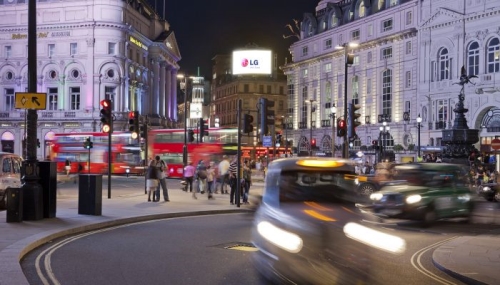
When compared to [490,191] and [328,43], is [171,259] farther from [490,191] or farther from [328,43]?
[328,43]

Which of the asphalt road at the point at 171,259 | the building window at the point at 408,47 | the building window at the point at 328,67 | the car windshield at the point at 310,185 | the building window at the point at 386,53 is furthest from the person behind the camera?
the building window at the point at 328,67

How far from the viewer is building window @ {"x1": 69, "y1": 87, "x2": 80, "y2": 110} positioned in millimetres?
77062

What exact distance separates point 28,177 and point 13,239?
3.19 meters

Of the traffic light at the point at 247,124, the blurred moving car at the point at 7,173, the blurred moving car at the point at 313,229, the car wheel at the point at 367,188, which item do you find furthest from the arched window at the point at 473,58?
the blurred moving car at the point at 313,229

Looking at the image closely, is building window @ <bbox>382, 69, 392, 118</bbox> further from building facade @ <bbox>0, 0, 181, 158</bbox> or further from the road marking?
the road marking

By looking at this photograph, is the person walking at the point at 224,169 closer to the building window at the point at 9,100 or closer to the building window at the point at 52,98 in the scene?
the building window at the point at 52,98

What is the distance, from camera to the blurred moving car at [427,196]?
1770cm

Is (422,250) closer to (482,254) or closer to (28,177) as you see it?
(482,254)

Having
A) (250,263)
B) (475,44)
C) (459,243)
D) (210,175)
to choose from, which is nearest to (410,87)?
(475,44)

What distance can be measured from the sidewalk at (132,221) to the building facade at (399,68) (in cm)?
2742

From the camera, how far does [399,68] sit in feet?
226

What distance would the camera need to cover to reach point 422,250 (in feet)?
Answer: 45.1

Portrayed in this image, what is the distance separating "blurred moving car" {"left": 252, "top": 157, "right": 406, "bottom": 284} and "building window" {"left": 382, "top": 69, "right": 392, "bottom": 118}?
62.6m

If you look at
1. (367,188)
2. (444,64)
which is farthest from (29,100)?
(444,64)
